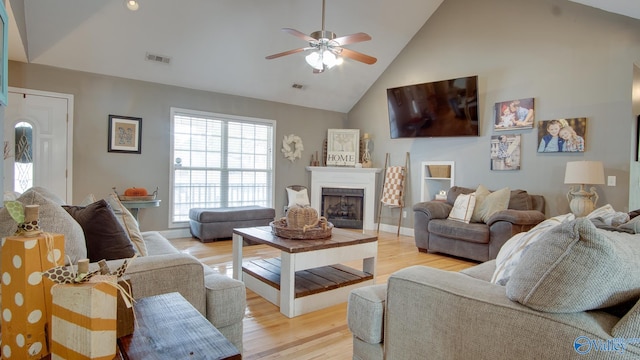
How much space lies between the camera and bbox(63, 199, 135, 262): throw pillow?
1.68 m

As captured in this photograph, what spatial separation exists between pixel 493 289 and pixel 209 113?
5.40m

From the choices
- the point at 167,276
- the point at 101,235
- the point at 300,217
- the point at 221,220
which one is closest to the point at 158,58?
the point at 221,220

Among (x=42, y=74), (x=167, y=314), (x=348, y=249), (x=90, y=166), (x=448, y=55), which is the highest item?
(x=448, y=55)

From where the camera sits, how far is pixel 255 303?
2.88m

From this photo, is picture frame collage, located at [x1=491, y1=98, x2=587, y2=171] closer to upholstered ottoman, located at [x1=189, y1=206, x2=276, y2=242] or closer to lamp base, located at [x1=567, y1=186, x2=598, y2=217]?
lamp base, located at [x1=567, y1=186, x2=598, y2=217]

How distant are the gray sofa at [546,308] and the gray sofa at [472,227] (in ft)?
9.87

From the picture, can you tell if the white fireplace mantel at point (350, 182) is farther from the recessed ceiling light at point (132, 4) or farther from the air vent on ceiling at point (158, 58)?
the recessed ceiling light at point (132, 4)

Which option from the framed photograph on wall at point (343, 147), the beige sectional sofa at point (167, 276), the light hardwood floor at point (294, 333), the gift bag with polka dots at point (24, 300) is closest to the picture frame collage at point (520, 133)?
the light hardwood floor at point (294, 333)

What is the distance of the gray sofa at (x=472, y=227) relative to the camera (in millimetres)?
3973

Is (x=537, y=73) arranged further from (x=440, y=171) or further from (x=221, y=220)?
(x=221, y=220)

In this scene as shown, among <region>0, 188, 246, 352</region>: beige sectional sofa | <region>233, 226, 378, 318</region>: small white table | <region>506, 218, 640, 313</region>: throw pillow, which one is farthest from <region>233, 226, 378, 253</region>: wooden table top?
<region>506, 218, 640, 313</region>: throw pillow

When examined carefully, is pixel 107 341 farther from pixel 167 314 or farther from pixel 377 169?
pixel 377 169

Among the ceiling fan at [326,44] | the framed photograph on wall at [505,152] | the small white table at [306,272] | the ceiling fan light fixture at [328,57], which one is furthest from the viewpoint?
the framed photograph on wall at [505,152]

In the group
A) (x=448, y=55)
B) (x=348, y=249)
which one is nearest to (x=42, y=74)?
(x=348, y=249)
